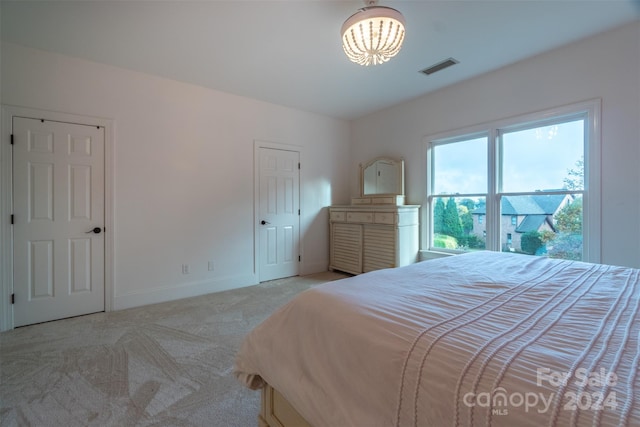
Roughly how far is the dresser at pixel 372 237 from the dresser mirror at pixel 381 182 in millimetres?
284

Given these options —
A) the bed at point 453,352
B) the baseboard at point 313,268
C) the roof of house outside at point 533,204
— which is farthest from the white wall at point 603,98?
Answer: the baseboard at point 313,268

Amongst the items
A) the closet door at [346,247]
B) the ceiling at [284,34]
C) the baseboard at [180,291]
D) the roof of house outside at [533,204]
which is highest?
the ceiling at [284,34]

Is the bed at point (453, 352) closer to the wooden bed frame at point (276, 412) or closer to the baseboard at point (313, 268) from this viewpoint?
the wooden bed frame at point (276, 412)

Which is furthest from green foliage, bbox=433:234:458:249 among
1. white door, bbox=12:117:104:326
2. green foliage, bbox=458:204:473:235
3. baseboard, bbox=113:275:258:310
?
white door, bbox=12:117:104:326

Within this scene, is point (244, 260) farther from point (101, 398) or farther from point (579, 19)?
point (579, 19)

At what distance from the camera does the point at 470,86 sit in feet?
10.6

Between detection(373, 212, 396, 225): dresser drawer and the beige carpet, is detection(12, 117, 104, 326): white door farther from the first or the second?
detection(373, 212, 396, 225): dresser drawer

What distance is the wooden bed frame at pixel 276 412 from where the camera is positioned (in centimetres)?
112

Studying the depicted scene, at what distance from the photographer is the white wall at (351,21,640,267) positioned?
→ 224 cm

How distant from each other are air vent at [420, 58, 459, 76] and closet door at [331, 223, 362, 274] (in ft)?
6.96

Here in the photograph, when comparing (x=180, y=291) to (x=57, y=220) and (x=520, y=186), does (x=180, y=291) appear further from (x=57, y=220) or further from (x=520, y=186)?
(x=520, y=186)

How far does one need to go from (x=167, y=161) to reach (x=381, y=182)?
9.64 feet

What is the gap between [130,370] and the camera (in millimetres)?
1827

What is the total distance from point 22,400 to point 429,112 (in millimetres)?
4500
